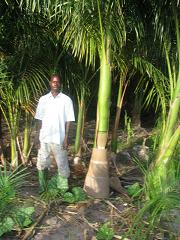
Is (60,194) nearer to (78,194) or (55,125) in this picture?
(78,194)

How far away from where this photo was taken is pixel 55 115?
568 centimetres

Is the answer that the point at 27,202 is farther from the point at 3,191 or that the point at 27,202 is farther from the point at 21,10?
the point at 21,10

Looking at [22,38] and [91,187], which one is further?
[22,38]

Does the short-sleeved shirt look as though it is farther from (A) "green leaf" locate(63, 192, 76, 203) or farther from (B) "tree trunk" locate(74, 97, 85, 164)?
(B) "tree trunk" locate(74, 97, 85, 164)

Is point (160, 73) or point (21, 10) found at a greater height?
point (21, 10)

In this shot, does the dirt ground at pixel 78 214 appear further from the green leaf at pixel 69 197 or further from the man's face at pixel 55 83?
the man's face at pixel 55 83

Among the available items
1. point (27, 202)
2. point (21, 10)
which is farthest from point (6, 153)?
point (21, 10)

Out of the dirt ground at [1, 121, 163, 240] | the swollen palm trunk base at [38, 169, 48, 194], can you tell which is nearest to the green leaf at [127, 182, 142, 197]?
the dirt ground at [1, 121, 163, 240]

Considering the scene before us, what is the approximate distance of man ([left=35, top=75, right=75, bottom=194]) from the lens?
567cm

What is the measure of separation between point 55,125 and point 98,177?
0.93m

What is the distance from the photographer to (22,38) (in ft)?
20.9

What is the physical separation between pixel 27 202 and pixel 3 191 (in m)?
1.22

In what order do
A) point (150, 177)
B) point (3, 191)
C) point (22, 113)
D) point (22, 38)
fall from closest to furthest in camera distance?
point (3, 191) < point (150, 177) < point (22, 38) < point (22, 113)

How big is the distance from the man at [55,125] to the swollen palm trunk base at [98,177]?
364 millimetres
